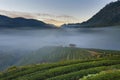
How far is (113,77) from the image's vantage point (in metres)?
44.5

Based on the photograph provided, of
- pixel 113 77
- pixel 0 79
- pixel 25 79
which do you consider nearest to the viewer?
pixel 113 77

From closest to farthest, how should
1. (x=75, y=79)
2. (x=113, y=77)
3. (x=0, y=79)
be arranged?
(x=113, y=77) < (x=75, y=79) < (x=0, y=79)

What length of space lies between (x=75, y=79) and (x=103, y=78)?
107 ft

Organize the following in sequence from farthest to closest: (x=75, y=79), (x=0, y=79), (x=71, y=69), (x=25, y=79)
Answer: (x=0, y=79) < (x=71, y=69) < (x=25, y=79) < (x=75, y=79)

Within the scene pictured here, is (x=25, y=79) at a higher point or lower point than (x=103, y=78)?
lower

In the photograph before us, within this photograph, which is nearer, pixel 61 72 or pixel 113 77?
pixel 113 77

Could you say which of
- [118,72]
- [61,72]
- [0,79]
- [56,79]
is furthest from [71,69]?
[118,72]

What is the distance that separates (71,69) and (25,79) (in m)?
15.8

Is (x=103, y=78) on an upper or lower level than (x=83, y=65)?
upper

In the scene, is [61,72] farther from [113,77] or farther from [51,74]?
[113,77]

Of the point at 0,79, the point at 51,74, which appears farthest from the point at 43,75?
the point at 0,79

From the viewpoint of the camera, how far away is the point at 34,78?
97812 millimetres

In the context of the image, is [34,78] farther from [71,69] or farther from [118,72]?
[118,72]

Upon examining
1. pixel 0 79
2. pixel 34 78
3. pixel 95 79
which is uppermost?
pixel 95 79
